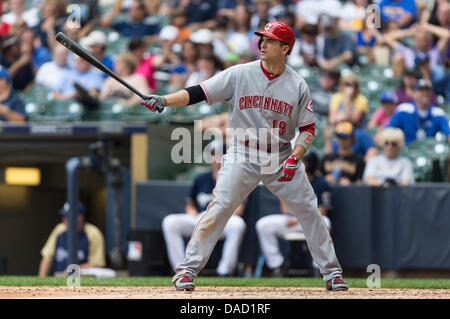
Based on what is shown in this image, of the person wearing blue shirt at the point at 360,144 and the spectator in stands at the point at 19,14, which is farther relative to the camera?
the spectator in stands at the point at 19,14

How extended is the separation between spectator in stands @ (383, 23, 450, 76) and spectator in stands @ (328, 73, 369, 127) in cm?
86

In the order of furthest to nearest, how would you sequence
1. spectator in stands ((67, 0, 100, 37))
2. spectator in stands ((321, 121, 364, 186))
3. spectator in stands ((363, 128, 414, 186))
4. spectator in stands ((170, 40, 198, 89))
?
1. spectator in stands ((67, 0, 100, 37))
2. spectator in stands ((170, 40, 198, 89))
3. spectator in stands ((321, 121, 364, 186))
4. spectator in stands ((363, 128, 414, 186))

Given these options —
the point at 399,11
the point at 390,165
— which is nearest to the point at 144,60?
the point at 399,11

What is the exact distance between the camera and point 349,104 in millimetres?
10875

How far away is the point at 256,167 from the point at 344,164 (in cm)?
405

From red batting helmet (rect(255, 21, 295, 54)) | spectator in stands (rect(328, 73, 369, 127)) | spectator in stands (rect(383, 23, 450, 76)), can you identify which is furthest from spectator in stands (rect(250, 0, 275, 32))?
red batting helmet (rect(255, 21, 295, 54))

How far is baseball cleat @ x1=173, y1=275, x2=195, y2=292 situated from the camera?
6031 millimetres

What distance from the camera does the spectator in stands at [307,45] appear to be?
12.2 metres

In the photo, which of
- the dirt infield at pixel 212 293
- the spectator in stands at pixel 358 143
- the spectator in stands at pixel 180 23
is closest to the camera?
the dirt infield at pixel 212 293

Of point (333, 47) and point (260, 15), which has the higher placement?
point (260, 15)

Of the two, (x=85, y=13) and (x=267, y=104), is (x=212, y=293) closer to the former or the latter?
(x=267, y=104)

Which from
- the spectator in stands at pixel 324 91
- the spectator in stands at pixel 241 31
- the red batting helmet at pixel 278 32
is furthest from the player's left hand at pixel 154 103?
the spectator in stands at pixel 241 31

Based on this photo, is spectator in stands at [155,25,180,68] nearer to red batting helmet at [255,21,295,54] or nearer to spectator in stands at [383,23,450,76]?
spectator in stands at [383,23,450,76]

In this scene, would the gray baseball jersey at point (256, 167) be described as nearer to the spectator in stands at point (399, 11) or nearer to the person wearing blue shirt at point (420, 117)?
the person wearing blue shirt at point (420, 117)
